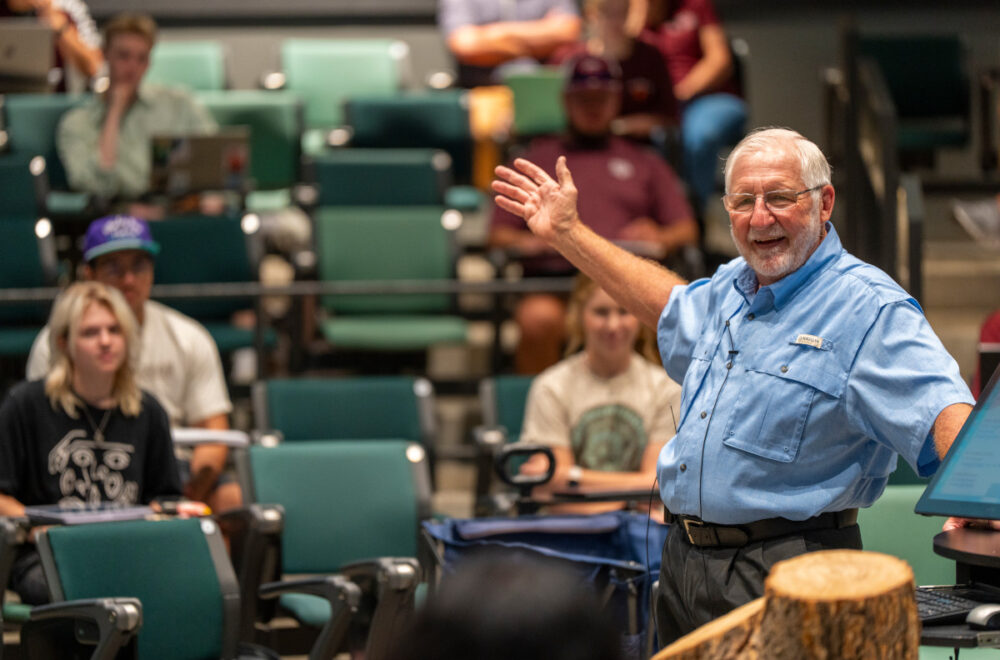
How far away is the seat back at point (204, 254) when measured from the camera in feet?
18.0

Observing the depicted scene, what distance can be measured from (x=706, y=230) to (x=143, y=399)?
11.5 feet

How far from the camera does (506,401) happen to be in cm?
462

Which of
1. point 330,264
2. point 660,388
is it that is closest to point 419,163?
point 330,264

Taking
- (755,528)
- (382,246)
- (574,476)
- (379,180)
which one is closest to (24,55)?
(379,180)

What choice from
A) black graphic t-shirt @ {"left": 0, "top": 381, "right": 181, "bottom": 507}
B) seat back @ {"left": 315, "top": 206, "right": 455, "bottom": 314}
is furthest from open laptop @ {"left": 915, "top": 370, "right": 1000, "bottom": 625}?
seat back @ {"left": 315, "top": 206, "right": 455, "bottom": 314}

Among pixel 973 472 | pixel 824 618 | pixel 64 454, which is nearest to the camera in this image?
pixel 824 618

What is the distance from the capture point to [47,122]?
649 centimetres

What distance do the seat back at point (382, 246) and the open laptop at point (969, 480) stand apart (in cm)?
377

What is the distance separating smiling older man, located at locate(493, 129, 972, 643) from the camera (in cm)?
235

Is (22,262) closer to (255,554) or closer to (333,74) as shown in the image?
(255,554)

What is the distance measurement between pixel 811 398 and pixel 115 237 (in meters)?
2.79

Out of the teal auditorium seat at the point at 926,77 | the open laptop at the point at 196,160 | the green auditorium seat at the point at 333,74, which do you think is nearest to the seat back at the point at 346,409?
the open laptop at the point at 196,160

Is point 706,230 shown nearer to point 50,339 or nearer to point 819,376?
point 50,339

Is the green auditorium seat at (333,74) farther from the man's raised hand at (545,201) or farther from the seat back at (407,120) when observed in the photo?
the man's raised hand at (545,201)
